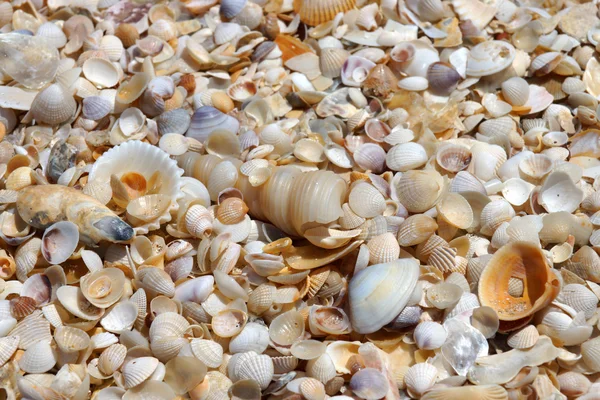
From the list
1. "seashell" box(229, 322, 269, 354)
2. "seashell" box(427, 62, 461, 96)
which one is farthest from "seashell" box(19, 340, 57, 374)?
"seashell" box(427, 62, 461, 96)

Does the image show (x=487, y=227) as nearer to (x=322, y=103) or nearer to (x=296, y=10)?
(x=322, y=103)

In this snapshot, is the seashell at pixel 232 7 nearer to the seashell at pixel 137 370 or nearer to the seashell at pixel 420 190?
the seashell at pixel 420 190

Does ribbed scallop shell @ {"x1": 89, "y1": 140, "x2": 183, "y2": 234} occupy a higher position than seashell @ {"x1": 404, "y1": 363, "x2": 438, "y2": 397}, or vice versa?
ribbed scallop shell @ {"x1": 89, "y1": 140, "x2": 183, "y2": 234}

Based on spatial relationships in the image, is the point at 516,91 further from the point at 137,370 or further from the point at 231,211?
the point at 137,370

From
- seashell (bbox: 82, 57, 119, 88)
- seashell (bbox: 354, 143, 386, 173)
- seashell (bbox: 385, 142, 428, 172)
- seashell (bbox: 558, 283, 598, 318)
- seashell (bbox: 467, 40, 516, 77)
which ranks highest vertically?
seashell (bbox: 467, 40, 516, 77)

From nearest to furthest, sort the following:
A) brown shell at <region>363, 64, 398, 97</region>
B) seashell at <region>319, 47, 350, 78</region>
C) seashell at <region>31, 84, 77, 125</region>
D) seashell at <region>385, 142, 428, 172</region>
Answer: seashell at <region>385, 142, 428, 172</region>, seashell at <region>31, 84, 77, 125</region>, brown shell at <region>363, 64, 398, 97</region>, seashell at <region>319, 47, 350, 78</region>

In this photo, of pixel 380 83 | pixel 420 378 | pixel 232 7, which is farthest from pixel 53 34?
pixel 420 378

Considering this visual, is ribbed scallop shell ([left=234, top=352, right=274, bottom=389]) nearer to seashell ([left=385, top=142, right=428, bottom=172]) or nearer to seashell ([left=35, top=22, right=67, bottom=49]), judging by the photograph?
seashell ([left=385, top=142, right=428, bottom=172])

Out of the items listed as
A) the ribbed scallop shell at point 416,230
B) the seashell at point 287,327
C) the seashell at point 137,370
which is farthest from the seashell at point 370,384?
the seashell at point 137,370
